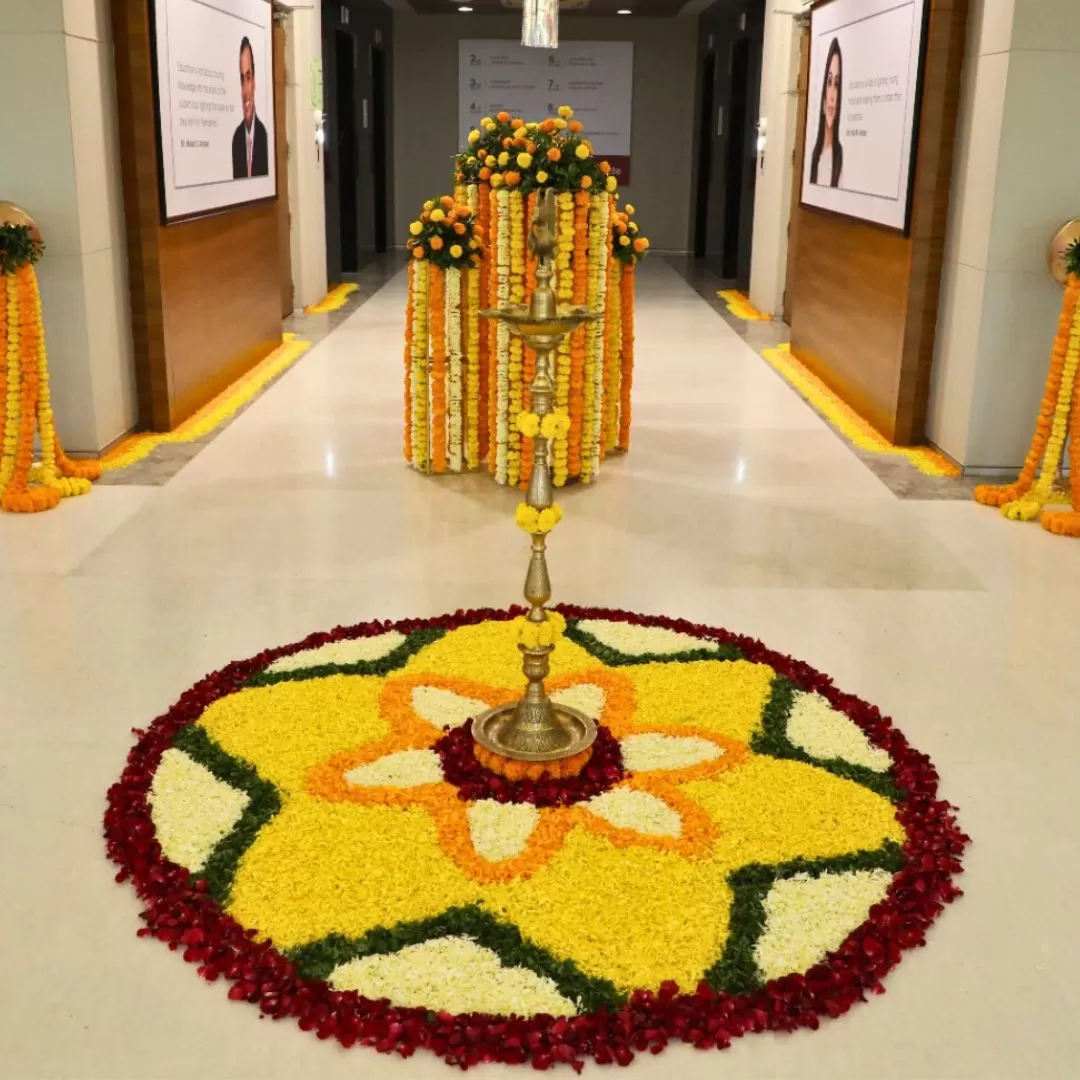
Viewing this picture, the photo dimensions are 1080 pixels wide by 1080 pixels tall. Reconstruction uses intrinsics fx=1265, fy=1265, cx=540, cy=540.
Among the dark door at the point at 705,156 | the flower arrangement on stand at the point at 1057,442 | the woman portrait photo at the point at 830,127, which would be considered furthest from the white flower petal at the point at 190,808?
the dark door at the point at 705,156

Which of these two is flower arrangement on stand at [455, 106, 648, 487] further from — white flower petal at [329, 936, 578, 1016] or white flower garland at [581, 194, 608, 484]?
white flower petal at [329, 936, 578, 1016]

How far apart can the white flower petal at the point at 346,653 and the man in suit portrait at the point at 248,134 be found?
468 cm

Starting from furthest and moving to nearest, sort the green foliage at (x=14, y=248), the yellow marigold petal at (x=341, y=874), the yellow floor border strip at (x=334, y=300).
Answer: the yellow floor border strip at (x=334, y=300) → the green foliage at (x=14, y=248) → the yellow marigold petal at (x=341, y=874)

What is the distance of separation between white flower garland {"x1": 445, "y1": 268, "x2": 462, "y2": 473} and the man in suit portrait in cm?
272

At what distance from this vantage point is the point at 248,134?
8148mm

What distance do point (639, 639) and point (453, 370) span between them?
2.18 metres

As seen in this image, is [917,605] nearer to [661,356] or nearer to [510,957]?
[510,957]

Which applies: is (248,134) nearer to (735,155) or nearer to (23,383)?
(23,383)

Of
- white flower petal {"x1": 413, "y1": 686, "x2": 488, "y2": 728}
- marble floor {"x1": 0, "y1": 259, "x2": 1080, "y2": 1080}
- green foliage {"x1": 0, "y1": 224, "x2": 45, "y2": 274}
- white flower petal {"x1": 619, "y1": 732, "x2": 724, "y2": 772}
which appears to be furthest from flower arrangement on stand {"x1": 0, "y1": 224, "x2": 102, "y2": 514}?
white flower petal {"x1": 619, "y1": 732, "x2": 724, "y2": 772}

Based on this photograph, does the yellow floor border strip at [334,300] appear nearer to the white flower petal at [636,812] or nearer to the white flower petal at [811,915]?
the white flower petal at [636,812]

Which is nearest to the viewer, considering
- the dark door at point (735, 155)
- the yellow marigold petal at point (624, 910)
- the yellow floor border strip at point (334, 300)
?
the yellow marigold petal at point (624, 910)

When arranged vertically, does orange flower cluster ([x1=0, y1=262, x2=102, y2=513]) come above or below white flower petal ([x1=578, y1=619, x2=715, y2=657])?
above

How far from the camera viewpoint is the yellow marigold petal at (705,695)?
3.53 m

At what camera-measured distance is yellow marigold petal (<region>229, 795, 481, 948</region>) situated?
264 centimetres
